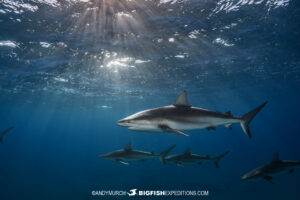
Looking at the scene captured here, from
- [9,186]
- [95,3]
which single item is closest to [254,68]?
[95,3]

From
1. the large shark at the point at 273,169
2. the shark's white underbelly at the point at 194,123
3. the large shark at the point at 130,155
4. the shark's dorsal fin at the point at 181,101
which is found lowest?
the large shark at the point at 130,155

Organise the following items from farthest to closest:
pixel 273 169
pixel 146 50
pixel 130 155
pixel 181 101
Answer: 1. pixel 146 50
2. pixel 130 155
3. pixel 273 169
4. pixel 181 101

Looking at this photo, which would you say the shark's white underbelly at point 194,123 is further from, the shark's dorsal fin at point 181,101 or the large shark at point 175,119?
the shark's dorsal fin at point 181,101

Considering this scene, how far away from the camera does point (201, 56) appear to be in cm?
1856

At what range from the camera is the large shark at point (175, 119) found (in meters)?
4.61

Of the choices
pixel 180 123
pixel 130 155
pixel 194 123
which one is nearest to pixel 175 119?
pixel 180 123

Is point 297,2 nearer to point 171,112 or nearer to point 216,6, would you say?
point 216,6

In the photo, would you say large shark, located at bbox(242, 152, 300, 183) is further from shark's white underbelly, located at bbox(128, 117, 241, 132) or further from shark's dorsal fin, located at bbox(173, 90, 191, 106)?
shark's dorsal fin, located at bbox(173, 90, 191, 106)

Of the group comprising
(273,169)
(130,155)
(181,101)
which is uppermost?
(181,101)

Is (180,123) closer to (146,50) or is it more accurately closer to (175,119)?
(175,119)

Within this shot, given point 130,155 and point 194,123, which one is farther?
point 130,155

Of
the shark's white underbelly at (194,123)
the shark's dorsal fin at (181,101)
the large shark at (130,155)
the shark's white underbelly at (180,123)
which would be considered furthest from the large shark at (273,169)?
the shark's dorsal fin at (181,101)

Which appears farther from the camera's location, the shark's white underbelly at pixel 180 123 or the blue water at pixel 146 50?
the blue water at pixel 146 50

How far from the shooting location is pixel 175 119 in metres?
4.86
